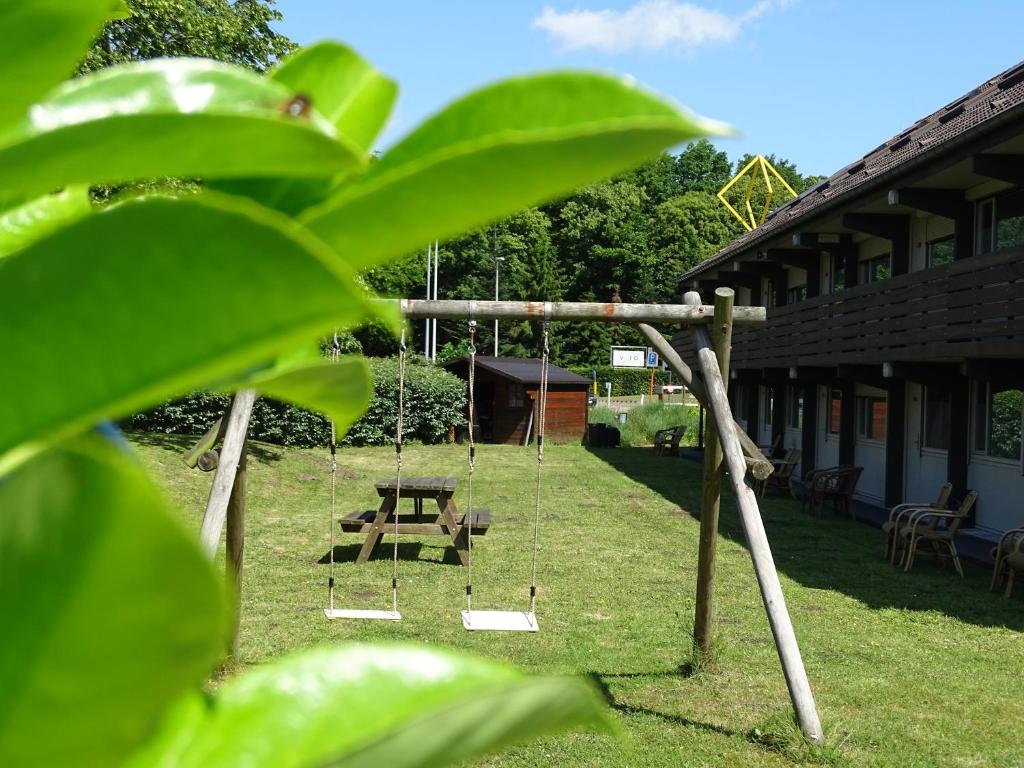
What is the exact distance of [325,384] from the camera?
39 centimetres

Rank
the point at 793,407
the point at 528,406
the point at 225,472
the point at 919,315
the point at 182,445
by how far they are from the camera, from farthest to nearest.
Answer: the point at 528,406, the point at 793,407, the point at 182,445, the point at 919,315, the point at 225,472

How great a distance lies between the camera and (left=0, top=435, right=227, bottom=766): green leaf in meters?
0.20

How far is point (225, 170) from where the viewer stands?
28 cm

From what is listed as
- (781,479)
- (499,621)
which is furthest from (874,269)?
(499,621)

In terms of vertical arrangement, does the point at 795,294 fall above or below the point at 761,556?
above

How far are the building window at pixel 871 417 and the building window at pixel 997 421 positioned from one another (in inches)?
105

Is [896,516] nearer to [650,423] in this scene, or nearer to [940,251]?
[940,251]

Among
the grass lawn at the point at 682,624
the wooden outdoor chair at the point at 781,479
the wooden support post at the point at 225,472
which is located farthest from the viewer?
the wooden outdoor chair at the point at 781,479

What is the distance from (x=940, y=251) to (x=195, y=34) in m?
14.7

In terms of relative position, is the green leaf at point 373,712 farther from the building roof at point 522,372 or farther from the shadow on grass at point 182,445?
the building roof at point 522,372

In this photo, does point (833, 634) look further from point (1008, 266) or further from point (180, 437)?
point (180, 437)

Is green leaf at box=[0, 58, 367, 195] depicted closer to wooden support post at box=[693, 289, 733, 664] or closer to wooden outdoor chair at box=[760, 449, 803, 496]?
wooden support post at box=[693, 289, 733, 664]

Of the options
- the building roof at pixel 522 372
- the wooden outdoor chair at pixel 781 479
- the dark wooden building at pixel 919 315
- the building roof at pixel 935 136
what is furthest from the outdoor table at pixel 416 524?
the building roof at pixel 522 372

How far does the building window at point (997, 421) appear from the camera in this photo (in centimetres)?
1231
